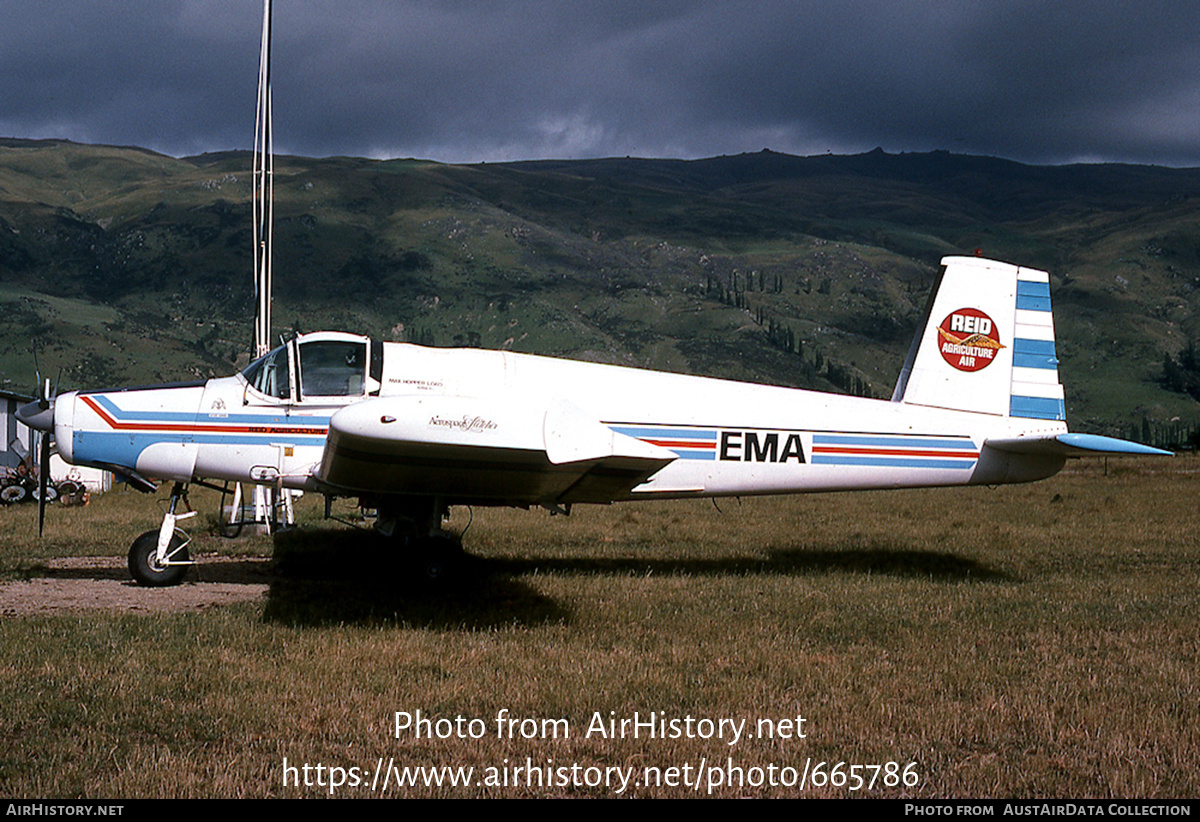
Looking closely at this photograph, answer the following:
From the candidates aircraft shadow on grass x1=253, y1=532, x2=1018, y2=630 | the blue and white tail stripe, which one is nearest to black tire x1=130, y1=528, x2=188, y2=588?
aircraft shadow on grass x1=253, y1=532, x2=1018, y2=630

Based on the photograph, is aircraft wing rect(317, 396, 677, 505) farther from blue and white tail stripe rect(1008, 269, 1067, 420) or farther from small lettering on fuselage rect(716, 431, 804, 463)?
blue and white tail stripe rect(1008, 269, 1067, 420)

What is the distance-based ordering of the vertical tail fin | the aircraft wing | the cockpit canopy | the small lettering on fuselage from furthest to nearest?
the vertical tail fin < the small lettering on fuselage < the cockpit canopy < the aircraft wing

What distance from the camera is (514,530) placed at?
15227mm

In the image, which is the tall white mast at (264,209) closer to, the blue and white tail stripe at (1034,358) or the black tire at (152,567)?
the black tire at (152,567)

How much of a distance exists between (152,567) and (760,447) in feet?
21.6

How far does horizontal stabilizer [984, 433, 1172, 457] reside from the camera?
34.4ft

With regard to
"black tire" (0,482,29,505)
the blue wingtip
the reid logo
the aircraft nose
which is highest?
the reid logo

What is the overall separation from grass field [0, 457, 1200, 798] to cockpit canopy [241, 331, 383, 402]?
205 centimetres

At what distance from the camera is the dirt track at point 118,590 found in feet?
29.8

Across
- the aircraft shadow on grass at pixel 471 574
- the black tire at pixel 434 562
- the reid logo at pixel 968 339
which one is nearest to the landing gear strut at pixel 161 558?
the aircraft shadow on grass at pixel 471 574

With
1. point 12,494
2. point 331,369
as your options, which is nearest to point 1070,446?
point 331,369

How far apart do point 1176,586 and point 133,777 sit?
10.3 metres

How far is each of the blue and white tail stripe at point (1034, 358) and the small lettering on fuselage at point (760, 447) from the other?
2860 mm
